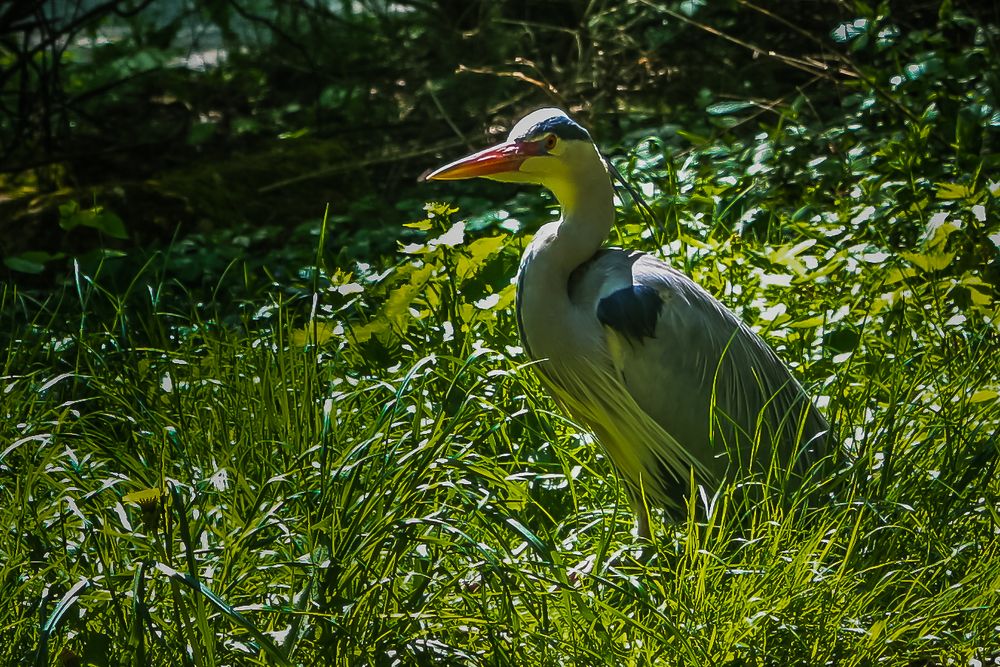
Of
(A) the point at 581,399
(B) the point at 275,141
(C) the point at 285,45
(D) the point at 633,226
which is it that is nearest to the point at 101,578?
(A) the point at 581,399

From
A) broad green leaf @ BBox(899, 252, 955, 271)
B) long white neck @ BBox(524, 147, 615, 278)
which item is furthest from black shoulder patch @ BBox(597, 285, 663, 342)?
broad green leaf @ BBox(899, 252, 955, 271)

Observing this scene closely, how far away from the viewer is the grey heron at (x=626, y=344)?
2.72 m

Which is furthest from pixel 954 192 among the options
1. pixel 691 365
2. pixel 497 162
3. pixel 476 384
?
pixel 476 384

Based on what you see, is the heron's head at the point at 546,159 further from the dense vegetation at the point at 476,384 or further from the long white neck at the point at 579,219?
the dense vegetation at the point at 476,384

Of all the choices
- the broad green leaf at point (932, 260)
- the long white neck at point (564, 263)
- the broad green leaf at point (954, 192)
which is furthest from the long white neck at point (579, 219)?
the broad green leaf at point (954, 192)

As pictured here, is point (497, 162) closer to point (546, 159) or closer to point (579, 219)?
point (546, 159)

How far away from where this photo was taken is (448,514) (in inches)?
90.7

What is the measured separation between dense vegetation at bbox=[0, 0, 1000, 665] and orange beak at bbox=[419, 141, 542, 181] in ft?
1.53

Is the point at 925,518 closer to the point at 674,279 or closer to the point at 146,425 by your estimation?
the point at 674,279

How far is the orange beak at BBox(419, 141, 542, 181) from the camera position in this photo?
2803 mm

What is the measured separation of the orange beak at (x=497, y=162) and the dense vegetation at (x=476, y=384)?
1.53 feet

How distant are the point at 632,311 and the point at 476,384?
1.86ft

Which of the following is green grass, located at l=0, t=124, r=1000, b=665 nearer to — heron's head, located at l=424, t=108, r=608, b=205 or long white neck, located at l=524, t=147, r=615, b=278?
long white neck, located at l=524, t=147, r=615, b=278

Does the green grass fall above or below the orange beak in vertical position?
below
